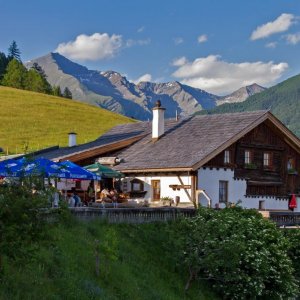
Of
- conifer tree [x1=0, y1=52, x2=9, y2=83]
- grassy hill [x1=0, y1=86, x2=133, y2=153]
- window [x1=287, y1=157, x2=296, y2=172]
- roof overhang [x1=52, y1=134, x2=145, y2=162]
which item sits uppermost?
conifer tree [x1=0, y1=52, x2=9, y2=83]

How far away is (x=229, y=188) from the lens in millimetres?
33531

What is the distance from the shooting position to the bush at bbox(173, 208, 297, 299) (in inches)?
787

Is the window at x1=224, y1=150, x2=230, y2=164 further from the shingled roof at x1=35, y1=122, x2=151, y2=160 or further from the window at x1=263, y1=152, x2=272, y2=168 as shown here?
the shingled roof at x1=35, y1=122, x2=151, y2=160

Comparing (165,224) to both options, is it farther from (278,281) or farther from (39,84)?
(39,84)

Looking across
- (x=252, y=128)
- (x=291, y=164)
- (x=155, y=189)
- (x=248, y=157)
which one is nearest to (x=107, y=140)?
(x=155, y=189)

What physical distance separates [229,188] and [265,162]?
417 centimetres

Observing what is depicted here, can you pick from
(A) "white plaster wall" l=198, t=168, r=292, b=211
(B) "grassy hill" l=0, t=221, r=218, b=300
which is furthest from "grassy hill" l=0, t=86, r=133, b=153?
(B) "grassy hill" l=0, t=221, r=218, b=300

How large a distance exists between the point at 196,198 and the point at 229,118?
6.52 m

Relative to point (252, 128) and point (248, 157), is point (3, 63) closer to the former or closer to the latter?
point (248, 157)

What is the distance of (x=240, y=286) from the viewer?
20828 mm

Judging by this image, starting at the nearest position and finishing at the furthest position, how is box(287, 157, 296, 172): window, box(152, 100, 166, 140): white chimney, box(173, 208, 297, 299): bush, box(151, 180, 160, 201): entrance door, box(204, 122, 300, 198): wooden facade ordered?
box(173, 208, 297, 299): bush → box(151, 180, 160, 201): entrance door → box(204, 122, 300, 198): wooden facade → box(152, 100, 166, 140): white chimney → box(287, 157, 296, 172): window

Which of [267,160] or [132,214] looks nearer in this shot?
[132,214]

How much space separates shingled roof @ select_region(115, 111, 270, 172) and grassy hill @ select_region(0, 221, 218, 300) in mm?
8967

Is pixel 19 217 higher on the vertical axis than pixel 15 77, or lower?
lower
